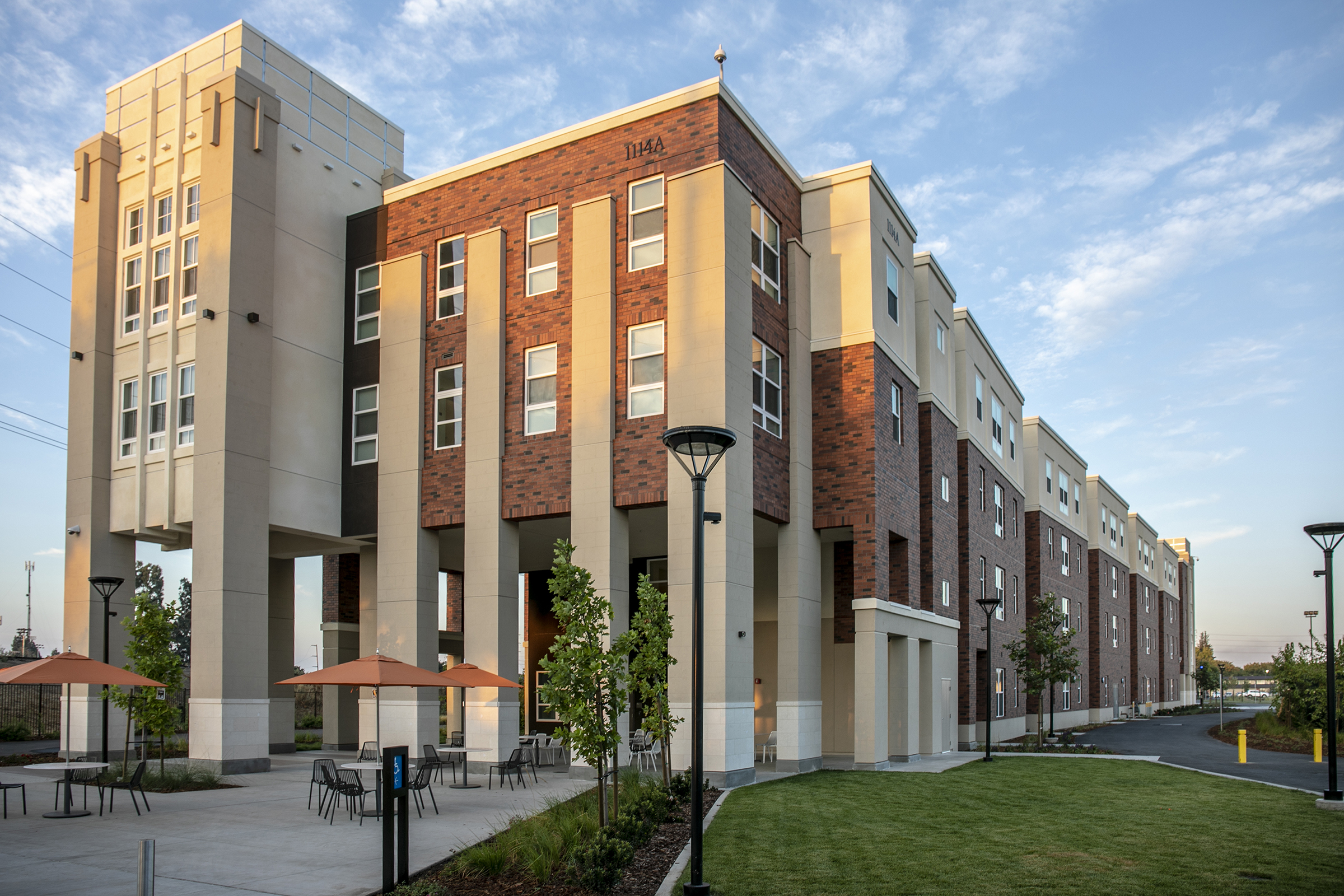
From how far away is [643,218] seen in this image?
22.3 metres

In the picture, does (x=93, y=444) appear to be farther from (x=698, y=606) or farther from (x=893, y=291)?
(x=698, y=606)

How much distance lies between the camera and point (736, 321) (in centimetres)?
2112

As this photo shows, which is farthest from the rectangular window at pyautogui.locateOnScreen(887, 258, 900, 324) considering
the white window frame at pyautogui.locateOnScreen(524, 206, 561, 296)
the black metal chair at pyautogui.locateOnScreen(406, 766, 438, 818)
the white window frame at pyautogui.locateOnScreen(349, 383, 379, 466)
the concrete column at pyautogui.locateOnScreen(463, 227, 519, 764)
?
the black metal chair at pyautogui.locateOnScreen(406, 766, 438, 818)

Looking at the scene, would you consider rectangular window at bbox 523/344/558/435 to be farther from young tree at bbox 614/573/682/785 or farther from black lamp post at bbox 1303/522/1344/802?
black lamp post at bbox 1303/522/1344/802

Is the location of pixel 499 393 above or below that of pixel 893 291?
below

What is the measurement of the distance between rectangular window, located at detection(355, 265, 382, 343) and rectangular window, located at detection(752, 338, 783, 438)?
1039cm

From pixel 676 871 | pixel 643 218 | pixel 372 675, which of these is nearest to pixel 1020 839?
pixel 676 871

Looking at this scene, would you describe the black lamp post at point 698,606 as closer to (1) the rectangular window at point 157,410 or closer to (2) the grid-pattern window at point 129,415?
(1) the rectangular window at point 157,410

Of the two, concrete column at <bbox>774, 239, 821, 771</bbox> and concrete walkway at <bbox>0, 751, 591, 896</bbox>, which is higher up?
concrete column at <bbox>774, 239, 821, 771</bbox>

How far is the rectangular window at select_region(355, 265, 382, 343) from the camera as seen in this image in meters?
26.3

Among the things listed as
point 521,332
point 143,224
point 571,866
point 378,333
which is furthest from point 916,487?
point 143,224

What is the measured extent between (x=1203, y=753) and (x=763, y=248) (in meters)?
20.5

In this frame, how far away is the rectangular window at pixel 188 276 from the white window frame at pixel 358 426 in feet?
14.7

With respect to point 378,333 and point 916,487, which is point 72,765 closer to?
point 378,333
